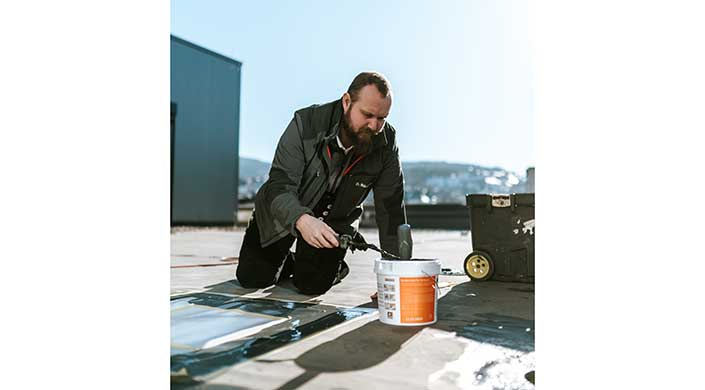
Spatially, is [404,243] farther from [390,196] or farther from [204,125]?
[204,125]

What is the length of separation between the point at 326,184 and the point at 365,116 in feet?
0.83

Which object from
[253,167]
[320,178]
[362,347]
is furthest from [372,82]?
[362,347]

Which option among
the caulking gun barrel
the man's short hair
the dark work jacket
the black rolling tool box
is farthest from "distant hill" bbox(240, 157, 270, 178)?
the black rolling tool box

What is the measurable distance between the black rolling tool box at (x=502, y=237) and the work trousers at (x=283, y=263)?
1.70ft

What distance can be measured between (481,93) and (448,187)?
5.74ft

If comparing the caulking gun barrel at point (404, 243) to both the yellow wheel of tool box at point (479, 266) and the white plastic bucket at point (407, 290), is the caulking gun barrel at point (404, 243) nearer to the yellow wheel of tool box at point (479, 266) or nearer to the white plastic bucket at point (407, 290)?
the white plastic bucket at point (407, 290)

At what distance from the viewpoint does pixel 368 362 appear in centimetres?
83

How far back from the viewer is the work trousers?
1523 millimetres

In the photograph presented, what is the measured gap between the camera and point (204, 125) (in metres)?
1.72

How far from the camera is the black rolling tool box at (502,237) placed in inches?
65.9

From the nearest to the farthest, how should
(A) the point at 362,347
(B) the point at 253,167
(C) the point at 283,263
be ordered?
(A) the point at 362,347
(B) the point at 253,167
(C) the point at 283,263

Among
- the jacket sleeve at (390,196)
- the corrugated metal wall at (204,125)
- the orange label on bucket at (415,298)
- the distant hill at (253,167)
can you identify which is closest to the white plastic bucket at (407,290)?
the orange label on bucket at (415,298)
